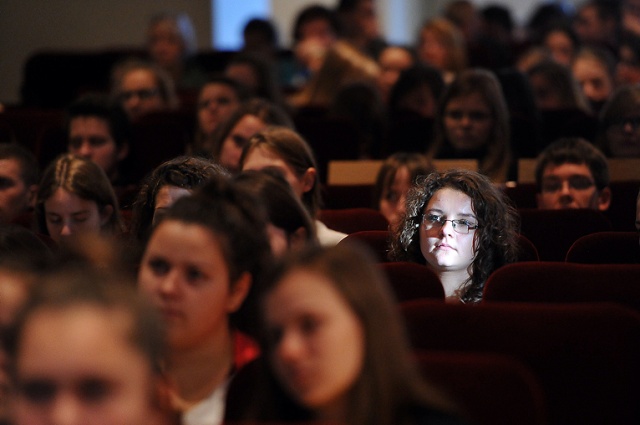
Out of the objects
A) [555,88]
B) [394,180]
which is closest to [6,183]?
[394,180]

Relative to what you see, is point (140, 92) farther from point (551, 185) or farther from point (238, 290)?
point (238, 290)

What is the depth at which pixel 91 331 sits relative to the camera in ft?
4.62

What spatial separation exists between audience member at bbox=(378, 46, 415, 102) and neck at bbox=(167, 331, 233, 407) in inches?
173

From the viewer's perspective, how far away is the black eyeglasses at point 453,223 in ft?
9.22

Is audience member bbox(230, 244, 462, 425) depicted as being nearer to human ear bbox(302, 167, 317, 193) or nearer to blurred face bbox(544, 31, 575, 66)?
human ear bbox(302, 167, 317, 193)

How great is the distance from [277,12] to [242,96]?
3.92 metres

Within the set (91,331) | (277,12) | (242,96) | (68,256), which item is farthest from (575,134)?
(277,12)

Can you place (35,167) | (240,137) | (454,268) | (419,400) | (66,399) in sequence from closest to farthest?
(66,399), (419,400), (454,268), (35,167), (240,137)

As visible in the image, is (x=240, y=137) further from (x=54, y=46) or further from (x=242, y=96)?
(x=54, y=46)

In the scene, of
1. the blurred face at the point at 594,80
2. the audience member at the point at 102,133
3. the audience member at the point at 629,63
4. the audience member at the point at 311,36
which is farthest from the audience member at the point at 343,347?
the audience member at the point at 311,36

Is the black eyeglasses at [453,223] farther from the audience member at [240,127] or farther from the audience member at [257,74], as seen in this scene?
the audience member at [257,74]

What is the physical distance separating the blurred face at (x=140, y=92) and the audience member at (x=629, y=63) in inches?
108

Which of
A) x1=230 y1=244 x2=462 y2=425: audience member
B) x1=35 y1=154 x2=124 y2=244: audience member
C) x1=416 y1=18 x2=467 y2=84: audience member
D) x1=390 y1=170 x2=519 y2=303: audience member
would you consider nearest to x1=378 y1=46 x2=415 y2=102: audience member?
x1=416 y1=18 x2=467 y2=84: audience member

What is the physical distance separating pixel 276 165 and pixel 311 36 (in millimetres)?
4137
